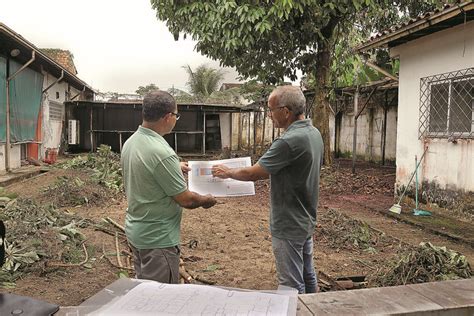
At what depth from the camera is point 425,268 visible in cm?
374

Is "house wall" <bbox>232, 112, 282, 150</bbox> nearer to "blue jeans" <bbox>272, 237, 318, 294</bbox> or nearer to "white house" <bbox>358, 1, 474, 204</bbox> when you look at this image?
"white house" <bbox>358, 1, 474, 204</bbox>

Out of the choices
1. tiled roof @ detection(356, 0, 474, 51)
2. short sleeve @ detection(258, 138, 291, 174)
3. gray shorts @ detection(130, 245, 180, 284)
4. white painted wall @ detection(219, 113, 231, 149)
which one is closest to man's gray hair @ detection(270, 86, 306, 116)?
short sleeve @ detection(258, 138, 291, 174)

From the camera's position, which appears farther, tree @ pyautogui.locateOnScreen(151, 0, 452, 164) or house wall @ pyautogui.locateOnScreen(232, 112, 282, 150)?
house wall @ pyautogui.locateOnScreen(232, 112, 282, 150)

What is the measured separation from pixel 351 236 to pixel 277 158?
147 inches

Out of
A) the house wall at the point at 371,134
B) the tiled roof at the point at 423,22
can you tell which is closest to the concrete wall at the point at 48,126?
the tiled roof at the point at 423,22

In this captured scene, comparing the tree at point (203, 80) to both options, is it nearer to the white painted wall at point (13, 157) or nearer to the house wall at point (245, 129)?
the house wall at point (245, 129)

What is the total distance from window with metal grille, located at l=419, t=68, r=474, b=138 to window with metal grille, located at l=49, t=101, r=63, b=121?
45.0ft

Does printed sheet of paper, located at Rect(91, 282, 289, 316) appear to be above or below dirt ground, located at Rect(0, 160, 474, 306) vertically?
above

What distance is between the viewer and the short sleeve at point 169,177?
237 cm

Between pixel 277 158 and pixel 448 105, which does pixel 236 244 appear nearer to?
pixel 277 158

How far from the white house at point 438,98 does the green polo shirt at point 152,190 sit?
218 inches

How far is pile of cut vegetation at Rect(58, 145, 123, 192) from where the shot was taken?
9.75m

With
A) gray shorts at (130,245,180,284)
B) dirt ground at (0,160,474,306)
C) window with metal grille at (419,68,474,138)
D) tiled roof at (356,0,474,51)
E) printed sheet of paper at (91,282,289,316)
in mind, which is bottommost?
dirt ground at (0,160,474,306)

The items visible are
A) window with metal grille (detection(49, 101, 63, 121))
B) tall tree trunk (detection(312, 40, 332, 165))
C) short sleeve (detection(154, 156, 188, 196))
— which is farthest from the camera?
window with metal grille (detection(49, 101, 63, 121))
